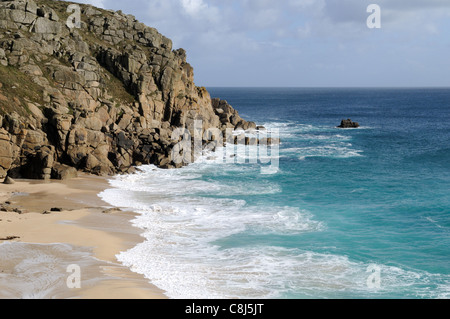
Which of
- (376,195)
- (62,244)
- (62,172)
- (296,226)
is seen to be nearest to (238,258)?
(296,226)

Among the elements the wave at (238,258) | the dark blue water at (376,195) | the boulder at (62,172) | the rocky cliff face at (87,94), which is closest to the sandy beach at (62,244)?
A: the wave at (238,258)

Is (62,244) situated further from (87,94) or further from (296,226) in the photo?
(87,94)

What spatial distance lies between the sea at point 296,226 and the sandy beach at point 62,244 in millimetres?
1477

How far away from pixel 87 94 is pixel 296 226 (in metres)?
37.7

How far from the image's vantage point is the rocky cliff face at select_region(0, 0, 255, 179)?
4750 cm

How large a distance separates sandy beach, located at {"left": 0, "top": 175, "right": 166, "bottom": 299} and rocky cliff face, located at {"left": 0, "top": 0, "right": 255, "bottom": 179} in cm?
729

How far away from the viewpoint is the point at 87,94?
5859 cm

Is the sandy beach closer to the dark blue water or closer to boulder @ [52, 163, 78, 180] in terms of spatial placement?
boulder @ [52, 163, 78, 180]

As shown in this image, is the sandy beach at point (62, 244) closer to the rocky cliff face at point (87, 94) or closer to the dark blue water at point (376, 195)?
the rocky cliff face at point (87, 94)

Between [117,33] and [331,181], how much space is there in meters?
45.6

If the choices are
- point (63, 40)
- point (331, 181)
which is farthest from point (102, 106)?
point (331, 181)

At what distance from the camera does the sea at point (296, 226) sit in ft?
77.5

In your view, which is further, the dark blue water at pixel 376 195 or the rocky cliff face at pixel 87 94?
the rocky cliff face at pixel 87 94
